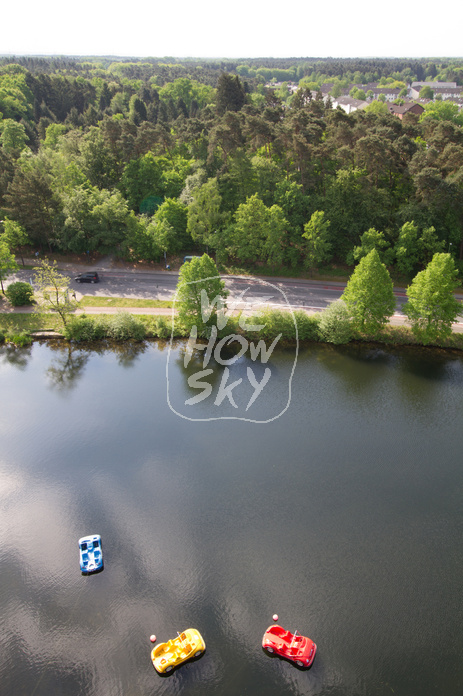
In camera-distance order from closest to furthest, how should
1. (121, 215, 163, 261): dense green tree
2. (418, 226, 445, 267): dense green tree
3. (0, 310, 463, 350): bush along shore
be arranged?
(0, 310, 463, 350): bush along shore < (418, 226, 445, 267): dense green tree < (121, 215, 163, 261): dense green tree

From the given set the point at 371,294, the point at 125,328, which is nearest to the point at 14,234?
the point at 125,328

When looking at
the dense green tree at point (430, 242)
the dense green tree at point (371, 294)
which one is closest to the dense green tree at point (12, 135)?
the dense green tree at point (371, 294)

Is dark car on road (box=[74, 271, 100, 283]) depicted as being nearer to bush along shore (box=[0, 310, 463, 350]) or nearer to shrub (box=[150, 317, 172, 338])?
bush along shore (box=[0, 310, 463, 350])

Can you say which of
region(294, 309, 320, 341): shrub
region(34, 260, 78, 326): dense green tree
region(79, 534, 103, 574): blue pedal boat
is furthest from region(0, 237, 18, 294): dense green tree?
region(79, 534, 103, 574): blue pedal boat

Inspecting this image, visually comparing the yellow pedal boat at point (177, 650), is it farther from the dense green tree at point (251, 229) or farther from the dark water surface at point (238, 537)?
the dense green tree at point (251, 229)

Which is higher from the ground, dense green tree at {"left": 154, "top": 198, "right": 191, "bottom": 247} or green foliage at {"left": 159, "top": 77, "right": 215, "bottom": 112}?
green foliage at {"left": 159, "top": 77, "right": 215, "bottom": 112}

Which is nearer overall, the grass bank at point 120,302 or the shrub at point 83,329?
the shrub at point 83,329
